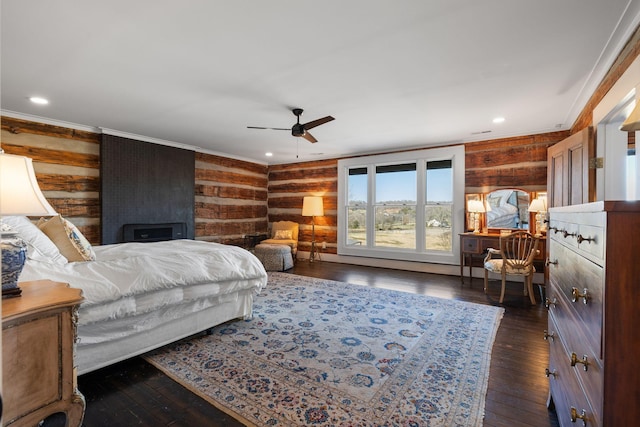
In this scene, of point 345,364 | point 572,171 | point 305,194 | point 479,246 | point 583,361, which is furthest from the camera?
point 305,194

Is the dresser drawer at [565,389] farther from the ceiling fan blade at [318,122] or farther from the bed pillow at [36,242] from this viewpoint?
the bed pillow at [36,242]

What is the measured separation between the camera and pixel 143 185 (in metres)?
5.13

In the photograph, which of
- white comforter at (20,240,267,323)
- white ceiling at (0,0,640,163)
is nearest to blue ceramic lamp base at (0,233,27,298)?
white comforter at (20,240,267,323)

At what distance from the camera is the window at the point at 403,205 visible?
18.7 feet

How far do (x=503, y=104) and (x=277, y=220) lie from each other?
18.2 ft

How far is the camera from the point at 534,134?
490cm

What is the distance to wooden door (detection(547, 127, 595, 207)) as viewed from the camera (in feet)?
10.0

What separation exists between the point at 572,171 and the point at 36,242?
16.8 ft

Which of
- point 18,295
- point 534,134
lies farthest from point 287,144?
point 18,295

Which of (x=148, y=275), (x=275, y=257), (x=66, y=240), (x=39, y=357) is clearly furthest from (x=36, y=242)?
(x=275, y=257)

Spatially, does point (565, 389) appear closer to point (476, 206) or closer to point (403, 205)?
point (476, 206)

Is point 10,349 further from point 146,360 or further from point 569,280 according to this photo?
point 569,280

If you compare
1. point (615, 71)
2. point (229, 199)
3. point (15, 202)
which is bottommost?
point (15, 202)

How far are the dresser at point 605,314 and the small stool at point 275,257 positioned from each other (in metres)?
4.93
